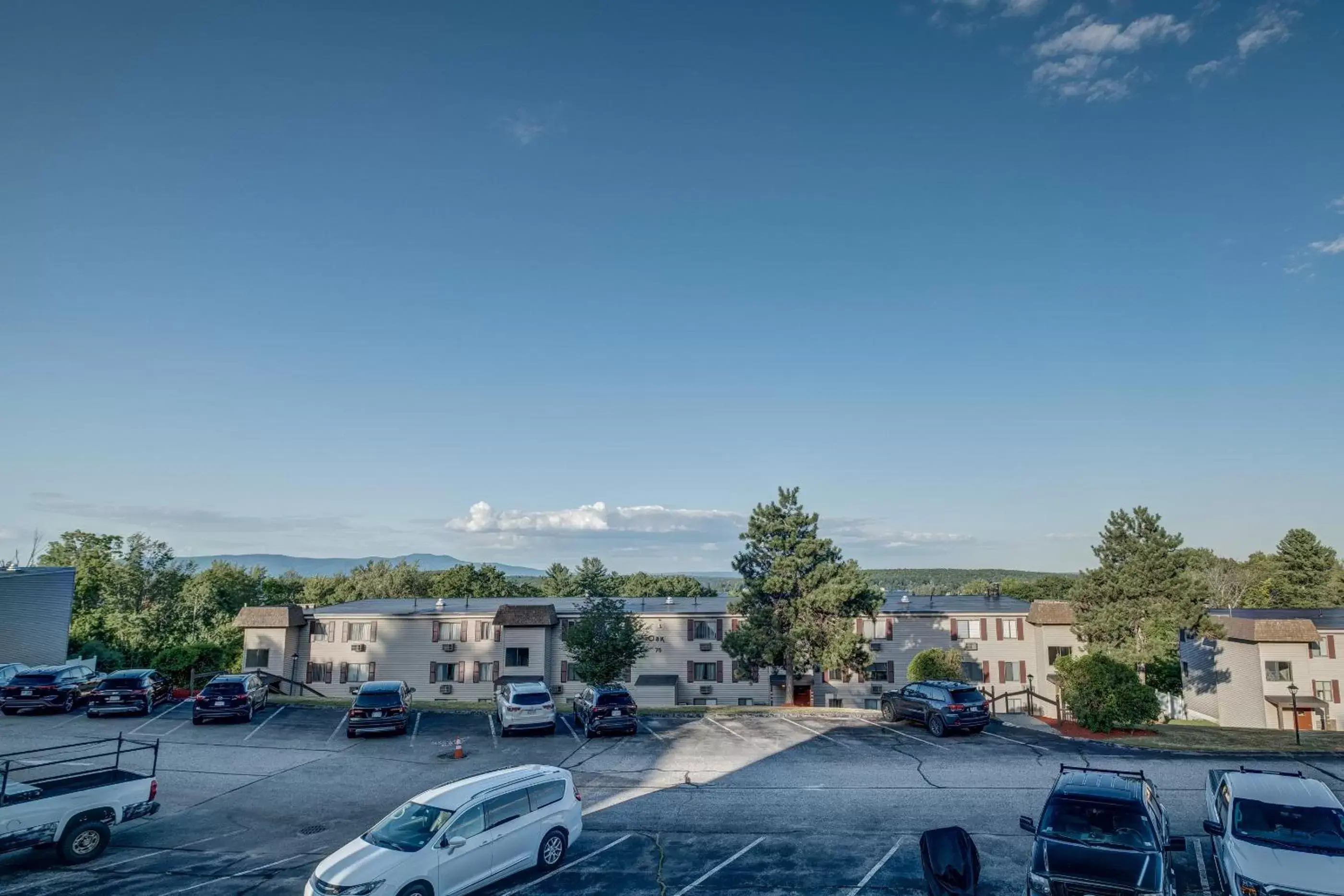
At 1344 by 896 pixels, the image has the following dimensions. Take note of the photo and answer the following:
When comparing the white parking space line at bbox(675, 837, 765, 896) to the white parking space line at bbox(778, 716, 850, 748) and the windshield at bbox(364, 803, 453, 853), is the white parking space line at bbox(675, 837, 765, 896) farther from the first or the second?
the white parking space line at bbox(778, 716, 850, 748)

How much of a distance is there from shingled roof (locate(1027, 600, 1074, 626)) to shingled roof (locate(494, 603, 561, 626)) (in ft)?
101

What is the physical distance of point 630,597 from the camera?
2327 inches

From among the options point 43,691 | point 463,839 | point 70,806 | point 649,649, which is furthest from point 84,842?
point 649,649

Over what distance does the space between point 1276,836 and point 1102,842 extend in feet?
8.79

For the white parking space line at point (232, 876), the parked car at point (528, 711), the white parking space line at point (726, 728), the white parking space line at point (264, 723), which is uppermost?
the parked car at point (528, 711)

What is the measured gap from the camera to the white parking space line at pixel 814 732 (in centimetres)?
2355

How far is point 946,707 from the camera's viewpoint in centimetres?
2408

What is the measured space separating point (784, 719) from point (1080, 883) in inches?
708

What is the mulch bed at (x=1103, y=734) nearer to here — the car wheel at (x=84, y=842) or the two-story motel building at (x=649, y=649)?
the two-story motel building at (x=649, y=649)

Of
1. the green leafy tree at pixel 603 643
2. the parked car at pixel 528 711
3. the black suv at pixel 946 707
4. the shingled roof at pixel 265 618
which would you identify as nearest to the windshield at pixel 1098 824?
the black suv at pixel 946 707

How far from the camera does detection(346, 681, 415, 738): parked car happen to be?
82.0 ft

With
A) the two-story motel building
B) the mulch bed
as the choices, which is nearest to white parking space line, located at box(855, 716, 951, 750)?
the mulch bed

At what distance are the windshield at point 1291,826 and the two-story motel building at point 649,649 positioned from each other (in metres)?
36.0

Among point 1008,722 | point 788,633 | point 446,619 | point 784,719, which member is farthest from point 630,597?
point 1008,722
